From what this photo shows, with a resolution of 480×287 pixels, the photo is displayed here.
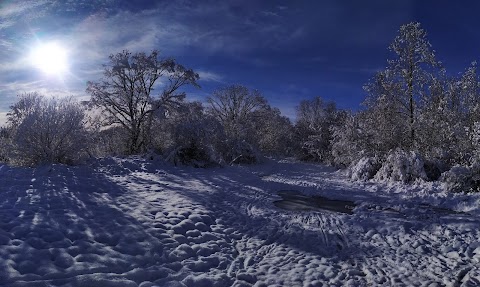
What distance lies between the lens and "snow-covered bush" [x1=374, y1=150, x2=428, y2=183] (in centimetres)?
1362

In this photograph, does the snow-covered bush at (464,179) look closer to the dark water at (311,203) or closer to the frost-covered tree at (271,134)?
the dark water at (311,203)

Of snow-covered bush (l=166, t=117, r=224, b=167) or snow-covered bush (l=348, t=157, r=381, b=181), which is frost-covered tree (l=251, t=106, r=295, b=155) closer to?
snow-covered bush (l=166, t=117, r=224, b=167)

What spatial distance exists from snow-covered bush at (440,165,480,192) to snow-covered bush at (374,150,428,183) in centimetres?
227

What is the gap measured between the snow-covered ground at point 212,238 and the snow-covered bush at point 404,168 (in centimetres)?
295

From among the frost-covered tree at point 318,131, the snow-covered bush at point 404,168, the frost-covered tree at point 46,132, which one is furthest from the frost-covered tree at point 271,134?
the frost-covered tree at point 46,132

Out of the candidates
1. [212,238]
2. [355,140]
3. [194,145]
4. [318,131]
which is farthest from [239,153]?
[212,238]

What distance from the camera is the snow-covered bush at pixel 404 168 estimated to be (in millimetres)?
13617

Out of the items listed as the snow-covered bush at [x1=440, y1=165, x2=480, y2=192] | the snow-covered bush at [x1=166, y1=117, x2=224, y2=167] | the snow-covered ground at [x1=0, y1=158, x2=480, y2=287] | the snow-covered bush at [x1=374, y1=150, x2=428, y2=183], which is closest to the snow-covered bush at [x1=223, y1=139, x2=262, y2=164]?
the snow-covered bush at [x1=166, y1=117, x2=224, y2=167]

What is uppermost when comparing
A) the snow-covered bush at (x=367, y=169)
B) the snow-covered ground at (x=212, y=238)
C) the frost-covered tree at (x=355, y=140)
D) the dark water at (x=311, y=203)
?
the frost-covered tree at (x=355, y=140)

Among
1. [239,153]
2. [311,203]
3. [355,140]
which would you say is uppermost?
[355,140]

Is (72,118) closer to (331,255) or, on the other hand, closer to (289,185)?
(289,185)

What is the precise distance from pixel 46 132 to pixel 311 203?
419 inches

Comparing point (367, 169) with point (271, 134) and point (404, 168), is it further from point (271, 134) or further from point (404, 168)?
point (271, 134)

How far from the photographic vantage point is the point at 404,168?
1403cm
